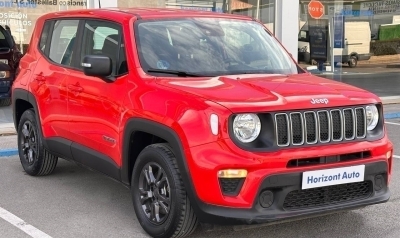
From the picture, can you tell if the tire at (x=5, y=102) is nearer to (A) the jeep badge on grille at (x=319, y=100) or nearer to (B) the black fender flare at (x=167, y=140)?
(B) the black fender flare at (x=167, y=140)

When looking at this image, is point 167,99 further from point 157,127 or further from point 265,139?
point 265,139

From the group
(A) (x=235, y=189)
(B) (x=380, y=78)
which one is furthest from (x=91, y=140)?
(B) (x=380, y=78)

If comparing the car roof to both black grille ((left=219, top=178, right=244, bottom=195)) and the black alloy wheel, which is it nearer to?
the black alloy wheel

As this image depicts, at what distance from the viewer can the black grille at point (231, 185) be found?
3979mm

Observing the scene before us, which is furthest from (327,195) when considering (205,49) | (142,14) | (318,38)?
(318,38)

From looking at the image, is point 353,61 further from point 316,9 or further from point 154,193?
point 154,193

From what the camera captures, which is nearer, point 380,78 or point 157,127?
point 157,127

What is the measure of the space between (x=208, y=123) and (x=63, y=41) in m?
2.58

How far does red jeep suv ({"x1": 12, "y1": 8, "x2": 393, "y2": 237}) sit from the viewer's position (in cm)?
Result: 400

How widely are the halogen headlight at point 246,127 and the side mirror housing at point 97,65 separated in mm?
1394

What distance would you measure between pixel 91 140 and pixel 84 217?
665 mm

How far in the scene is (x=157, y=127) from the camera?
435 centimetres

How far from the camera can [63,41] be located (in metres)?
5.99

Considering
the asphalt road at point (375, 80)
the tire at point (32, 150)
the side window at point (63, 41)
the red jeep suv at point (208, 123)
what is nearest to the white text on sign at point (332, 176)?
the red jeep suv at point (208, 123)
